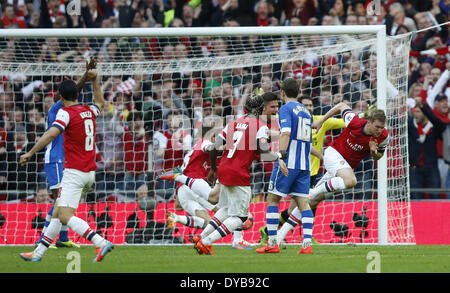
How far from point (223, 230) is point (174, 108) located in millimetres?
5243

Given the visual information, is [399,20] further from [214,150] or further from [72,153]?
[72,153]

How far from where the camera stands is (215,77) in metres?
→ 13.5

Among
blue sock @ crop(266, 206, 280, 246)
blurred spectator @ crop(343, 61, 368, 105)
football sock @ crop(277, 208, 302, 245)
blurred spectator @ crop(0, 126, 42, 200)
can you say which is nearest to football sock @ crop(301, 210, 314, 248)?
blue sock @ crop(266, 206, 280, 246)

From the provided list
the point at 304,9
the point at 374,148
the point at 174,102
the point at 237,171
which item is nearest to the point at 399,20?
the point at 304,9

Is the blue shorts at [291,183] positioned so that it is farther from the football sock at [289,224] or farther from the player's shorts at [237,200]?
the football sock at [289,224]

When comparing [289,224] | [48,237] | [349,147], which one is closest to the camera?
[48,237]

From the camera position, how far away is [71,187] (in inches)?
327

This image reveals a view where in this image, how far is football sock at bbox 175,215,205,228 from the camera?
36.4 feet

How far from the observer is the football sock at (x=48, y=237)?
27.3ft

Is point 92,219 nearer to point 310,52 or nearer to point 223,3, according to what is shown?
point 310,52

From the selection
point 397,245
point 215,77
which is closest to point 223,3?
point 215,77

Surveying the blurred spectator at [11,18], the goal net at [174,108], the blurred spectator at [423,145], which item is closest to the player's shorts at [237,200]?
the goal net at [174,108]

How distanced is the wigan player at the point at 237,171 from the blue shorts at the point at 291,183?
0.36 m

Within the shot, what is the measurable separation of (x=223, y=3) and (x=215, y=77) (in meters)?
3.72
